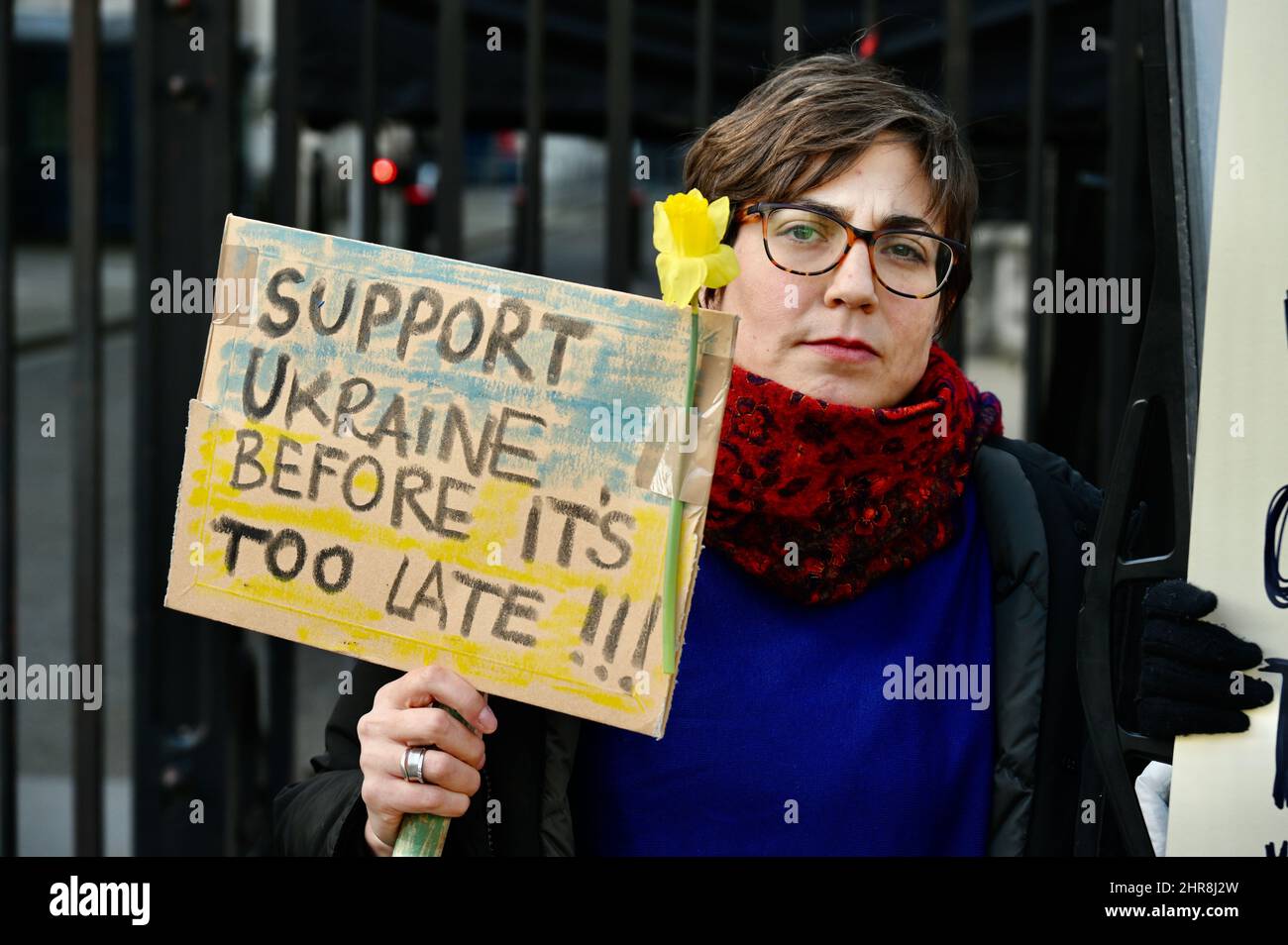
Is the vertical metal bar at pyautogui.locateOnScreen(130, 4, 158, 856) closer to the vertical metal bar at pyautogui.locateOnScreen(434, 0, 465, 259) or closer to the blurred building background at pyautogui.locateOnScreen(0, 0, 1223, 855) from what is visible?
the blurred building background at pyautogui.locateOnScreen(0, 0, 1223, 855)

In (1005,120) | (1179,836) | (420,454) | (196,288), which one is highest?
(1005,120)

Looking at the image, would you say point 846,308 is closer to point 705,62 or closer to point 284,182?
point 705,62

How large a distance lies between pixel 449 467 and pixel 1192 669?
2.63 ft

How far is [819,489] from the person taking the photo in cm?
188

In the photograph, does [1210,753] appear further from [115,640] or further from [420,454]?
[115,640]

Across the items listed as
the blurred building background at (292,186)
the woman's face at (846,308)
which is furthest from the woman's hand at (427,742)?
the blurred building background at (292,186)

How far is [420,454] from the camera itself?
5.29 feet

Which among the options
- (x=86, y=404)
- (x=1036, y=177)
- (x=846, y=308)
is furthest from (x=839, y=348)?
(x=86, y=404)

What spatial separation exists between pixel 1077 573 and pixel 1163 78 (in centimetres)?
61

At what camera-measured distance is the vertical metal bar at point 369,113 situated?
3195 millimetres

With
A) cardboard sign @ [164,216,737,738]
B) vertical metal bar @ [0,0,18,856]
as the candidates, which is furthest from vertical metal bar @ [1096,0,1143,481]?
vertical metal bar @ [0,0,18,856]

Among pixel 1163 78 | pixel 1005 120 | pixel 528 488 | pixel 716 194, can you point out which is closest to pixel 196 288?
pixel 716 194

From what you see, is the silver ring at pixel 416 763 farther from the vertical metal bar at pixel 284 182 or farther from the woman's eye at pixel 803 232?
the vertical metal bar at pixel 284 182

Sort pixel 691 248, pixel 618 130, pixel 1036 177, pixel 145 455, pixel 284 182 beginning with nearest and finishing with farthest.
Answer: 1. pixel 691 248
2. pixel 1036 177
3. pixel 618 130
4. pixel 284 182
5. pixel 145 455
